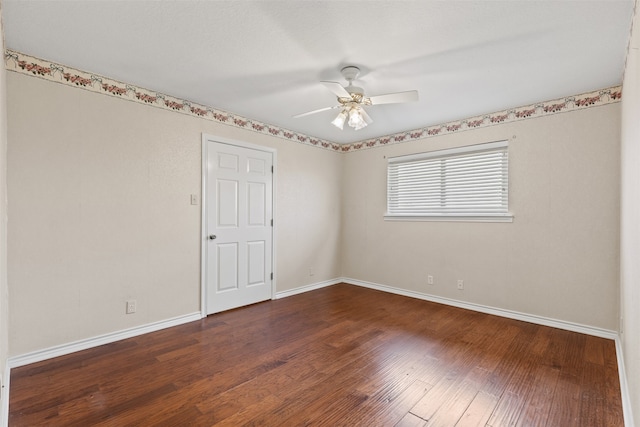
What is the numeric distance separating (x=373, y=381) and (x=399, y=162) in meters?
3.21

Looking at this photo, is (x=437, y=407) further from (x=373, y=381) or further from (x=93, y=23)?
(x=93, y=23)

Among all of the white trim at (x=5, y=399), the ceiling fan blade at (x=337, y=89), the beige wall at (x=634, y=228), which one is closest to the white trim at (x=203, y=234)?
the white trim at (x=5, y=399)

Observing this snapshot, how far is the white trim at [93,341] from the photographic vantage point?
2.40m

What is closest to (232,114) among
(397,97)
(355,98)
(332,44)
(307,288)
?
(355,98)

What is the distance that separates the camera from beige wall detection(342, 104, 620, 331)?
299 centimetres

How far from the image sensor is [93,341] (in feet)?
8.96

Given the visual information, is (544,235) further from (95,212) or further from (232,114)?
(95,212)

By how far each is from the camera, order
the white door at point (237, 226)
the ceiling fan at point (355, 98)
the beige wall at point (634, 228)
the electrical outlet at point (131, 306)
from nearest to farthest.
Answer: the beige wall at point (634, 228) < the ceiling fan at point (355, 98) < the electrical outlet at point (131, 306) < the white door at point (237, 226)

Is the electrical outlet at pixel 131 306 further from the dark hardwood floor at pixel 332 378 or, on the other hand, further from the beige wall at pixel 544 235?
the beige wall at pixel 544 235

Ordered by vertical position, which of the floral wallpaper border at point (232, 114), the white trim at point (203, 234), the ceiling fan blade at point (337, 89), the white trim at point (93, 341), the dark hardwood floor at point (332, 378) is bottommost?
the dark hardwood floor at point (332, 378)

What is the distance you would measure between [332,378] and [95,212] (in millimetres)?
2489

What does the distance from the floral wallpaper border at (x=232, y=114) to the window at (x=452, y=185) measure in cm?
30

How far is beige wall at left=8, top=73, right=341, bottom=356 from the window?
2567 millimetres

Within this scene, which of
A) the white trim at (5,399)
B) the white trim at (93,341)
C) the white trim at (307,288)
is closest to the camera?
the white trim at (5,399)
